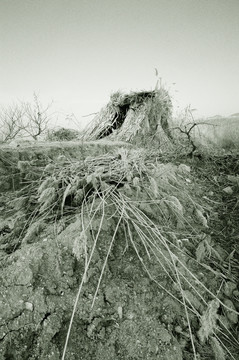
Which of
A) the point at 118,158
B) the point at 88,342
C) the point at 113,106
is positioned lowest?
the point at 88,342

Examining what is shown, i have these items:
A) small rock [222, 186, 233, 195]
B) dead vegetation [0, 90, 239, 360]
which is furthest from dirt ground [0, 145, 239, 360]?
small rock [222, 186, 233, 195]

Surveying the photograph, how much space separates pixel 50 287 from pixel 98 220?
503 mm

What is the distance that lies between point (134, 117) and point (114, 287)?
425cm

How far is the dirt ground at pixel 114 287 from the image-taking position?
1.04 meters

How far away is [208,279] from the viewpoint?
1.37 meters

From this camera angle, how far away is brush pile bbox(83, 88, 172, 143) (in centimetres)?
483

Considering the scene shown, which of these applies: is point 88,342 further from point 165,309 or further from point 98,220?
point 98,220

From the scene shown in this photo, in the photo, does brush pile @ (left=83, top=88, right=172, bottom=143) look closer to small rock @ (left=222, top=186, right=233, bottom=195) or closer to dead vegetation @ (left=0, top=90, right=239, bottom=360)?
small rock @ (left=222, top=186, right=233, bottom=195)

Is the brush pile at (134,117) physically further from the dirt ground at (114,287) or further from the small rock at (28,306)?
the small rock at (28,306)

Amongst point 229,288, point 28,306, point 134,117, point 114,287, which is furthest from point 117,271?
point 134,117

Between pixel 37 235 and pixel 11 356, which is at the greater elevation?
pixel 37 235

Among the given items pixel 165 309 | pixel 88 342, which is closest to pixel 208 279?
pixel 165 309

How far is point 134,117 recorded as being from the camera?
196 inches

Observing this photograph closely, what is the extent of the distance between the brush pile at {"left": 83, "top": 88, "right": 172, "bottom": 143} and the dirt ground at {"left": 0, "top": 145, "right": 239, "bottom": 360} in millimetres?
3189
